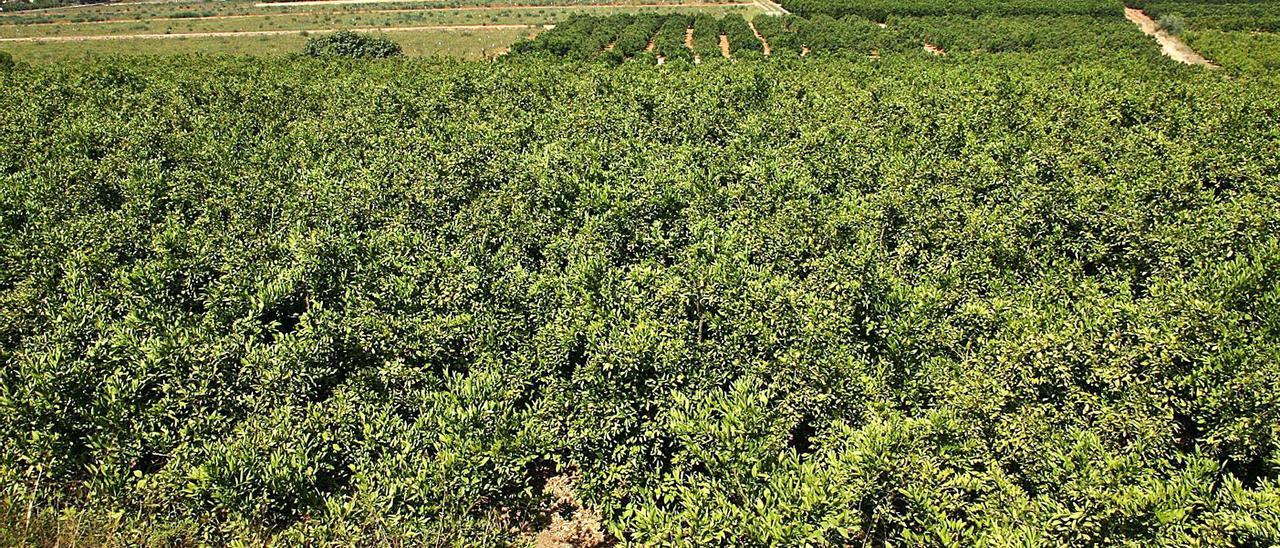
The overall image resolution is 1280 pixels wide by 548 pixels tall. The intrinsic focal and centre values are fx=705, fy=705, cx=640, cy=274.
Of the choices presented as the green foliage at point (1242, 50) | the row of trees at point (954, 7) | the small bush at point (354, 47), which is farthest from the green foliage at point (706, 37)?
the green foliage at point (1242, 50)

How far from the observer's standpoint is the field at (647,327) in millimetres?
14508

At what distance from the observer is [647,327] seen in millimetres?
18156

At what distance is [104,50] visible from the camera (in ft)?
316

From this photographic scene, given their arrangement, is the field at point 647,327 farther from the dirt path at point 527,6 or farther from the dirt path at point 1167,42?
the dirt path at point 527,6

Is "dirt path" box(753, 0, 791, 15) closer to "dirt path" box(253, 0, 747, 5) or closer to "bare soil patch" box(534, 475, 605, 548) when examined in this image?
"dirt path" box(253, 0, 747, 5)

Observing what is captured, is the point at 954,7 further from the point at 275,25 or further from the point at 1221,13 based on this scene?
the point at 275,25

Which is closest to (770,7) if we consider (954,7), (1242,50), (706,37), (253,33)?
(954,7)

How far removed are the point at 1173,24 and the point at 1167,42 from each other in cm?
632

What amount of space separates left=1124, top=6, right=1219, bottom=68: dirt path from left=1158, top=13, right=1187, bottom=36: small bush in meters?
0.53

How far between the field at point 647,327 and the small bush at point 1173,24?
208 feet

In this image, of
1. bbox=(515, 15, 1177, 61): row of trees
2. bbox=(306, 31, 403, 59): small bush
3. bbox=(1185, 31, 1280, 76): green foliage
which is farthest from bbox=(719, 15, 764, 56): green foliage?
bbox=(1185, 31, 1280, 76): green foliage

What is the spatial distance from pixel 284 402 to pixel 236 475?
329 cm

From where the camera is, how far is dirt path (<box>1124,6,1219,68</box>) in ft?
258

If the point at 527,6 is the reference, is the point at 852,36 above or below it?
below
